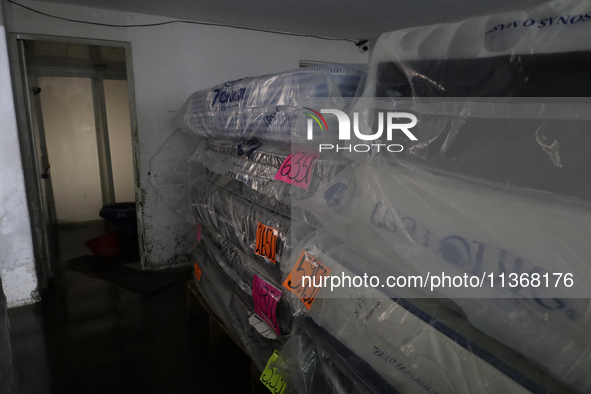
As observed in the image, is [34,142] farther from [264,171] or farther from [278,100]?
[278,100]

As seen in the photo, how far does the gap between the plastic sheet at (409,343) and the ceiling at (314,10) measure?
2008 millimetres

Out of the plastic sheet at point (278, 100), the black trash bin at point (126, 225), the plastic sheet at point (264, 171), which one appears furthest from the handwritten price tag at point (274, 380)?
the black trash bin at point (126, 225)

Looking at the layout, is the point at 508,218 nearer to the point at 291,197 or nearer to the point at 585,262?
the point at 585,262

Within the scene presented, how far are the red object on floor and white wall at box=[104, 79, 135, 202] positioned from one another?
4.48ft

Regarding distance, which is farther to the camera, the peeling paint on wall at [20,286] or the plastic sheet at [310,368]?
the peeling paint on wall at [20,286]

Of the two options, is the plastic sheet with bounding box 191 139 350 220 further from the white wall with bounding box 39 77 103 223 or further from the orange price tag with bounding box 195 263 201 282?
the white wall with bounding box 39 77 103 223

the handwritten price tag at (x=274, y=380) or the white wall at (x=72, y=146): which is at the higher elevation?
the white wall at (x=72, y=146)

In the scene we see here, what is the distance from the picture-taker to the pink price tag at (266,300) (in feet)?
4.12

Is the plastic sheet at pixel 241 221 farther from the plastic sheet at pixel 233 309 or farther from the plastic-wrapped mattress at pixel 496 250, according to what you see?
the plastic-wrapped mattress at pixel 496 250

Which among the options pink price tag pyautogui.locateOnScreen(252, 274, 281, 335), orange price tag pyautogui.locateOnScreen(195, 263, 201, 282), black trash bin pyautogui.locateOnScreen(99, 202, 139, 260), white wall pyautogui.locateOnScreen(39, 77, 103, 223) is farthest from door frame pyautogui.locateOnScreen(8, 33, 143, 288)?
pink price tag pyautogui.locateOnScreen(252, 274, 281, 335)

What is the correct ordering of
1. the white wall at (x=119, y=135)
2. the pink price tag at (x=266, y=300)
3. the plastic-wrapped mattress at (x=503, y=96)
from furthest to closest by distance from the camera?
the white wall at (x=119, y=135) → the pink price tag at (x=266, y=300) → the plastic-wrapped mattress at (x=503, y=96)

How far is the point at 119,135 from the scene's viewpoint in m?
4.48

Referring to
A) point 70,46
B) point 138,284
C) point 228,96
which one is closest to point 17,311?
point 138,284

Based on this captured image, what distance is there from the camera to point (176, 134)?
115 inches
